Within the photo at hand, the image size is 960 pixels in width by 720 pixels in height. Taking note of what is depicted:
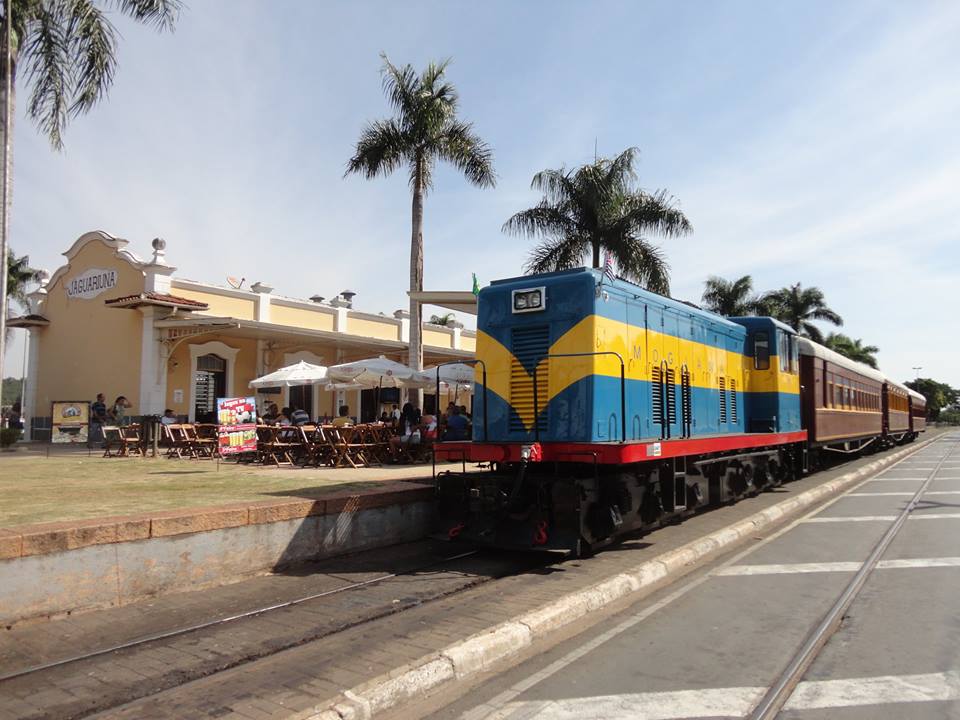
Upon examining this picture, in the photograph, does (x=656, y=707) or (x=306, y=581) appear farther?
(x=306, y=581)

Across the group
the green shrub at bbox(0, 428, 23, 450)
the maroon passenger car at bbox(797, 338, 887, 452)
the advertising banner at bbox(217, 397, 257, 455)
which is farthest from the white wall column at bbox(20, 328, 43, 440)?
the maroon passenger car at bbox(797, 338, 887, 452)

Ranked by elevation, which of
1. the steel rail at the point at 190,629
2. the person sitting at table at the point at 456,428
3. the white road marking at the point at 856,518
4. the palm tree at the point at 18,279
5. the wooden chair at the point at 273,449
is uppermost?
the palm tree at the point at 18,279

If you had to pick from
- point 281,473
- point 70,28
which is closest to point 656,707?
Result: point 281,473

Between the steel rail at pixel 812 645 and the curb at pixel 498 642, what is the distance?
161cm

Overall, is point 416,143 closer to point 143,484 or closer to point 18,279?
point 143,484

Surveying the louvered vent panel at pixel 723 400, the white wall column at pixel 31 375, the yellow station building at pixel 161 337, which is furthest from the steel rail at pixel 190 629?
the white wall column at pixel 31 375

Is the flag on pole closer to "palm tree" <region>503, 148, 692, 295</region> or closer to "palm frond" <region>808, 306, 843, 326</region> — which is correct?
"palm tree" <region>503, 148, 692, 295</region>

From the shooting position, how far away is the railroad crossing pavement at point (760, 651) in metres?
4.08

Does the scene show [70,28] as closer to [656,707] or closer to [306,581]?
[306,581]

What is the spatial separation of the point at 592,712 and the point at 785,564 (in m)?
4.65

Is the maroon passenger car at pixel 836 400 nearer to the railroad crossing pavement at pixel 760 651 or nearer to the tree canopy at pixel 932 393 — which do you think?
the railroad crossing pavement at pixel 760 651

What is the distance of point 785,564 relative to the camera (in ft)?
25.5

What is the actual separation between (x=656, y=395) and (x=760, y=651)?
4.46 metres

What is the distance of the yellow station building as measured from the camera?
65.7 feet
